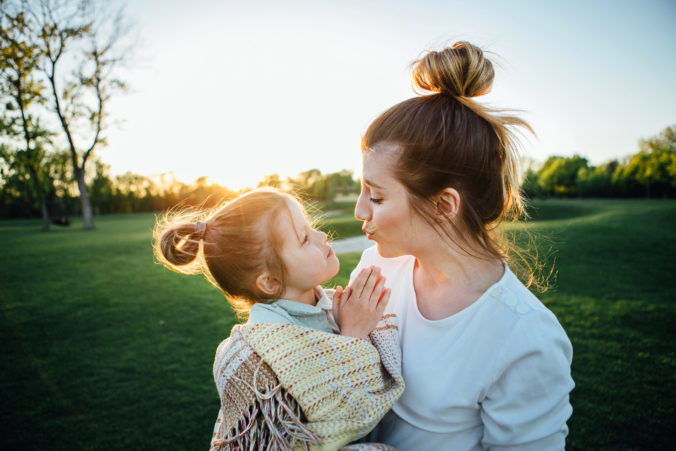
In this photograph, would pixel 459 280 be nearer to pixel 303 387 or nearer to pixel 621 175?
pixel 303 387

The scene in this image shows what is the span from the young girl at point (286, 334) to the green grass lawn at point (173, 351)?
1.25 meters

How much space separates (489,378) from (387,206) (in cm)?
75

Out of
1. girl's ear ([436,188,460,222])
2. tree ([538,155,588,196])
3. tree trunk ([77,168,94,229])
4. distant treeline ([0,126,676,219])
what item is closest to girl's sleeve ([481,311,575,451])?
girl's ear ([436,188,460,222])

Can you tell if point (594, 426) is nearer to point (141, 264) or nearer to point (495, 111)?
point (495, 111)

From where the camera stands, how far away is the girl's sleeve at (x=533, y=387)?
1.17 meters

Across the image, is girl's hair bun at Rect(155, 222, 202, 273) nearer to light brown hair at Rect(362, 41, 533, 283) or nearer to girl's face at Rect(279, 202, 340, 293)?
girl's face at Rect(279, 202, 340, 293)

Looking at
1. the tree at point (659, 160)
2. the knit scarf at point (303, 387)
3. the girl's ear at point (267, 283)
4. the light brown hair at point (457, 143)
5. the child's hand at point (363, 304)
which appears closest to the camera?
the knit scarf at point (303, 387)

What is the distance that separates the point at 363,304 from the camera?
1.59 meters

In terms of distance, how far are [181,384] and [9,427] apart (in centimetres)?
143

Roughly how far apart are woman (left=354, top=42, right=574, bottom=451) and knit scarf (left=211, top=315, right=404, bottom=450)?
17 cm

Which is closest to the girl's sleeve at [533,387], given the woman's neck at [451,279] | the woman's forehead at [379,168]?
the woman's neck at [451,279]

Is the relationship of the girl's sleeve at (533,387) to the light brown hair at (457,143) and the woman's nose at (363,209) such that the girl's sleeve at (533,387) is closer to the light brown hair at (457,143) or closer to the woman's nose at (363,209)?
the light brown hair at (457,143)

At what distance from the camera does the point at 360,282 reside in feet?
5.41

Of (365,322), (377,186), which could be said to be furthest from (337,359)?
(377,186)
